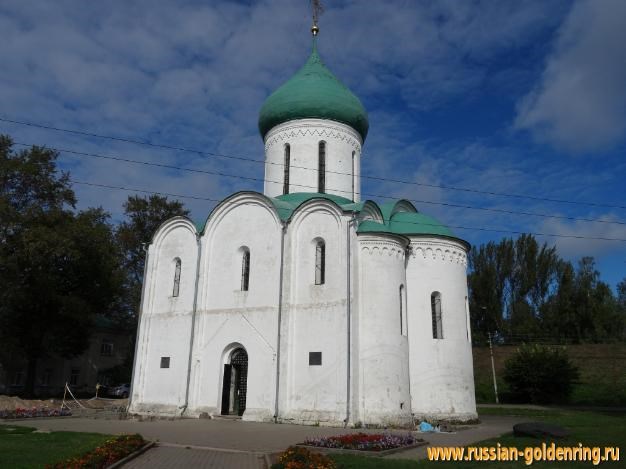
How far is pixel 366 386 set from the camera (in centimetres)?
1352

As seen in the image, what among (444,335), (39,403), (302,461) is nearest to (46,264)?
(39,403)

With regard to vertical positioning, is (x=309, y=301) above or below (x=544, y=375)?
A: above

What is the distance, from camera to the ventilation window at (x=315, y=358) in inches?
555

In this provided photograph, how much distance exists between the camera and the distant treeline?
35844mm

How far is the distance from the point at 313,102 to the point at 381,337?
28.0 ft

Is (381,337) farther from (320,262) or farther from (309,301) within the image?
(320,262)

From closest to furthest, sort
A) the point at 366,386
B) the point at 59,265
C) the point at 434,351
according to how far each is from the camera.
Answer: the point at 366,386 → the point at 434,351 → the point at 59,265

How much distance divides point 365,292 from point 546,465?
7.41 metres

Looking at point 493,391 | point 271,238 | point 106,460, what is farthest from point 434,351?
point 493,391

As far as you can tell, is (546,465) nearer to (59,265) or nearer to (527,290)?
(59,265)

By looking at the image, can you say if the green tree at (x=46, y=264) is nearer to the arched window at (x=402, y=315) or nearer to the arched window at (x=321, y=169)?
the arched window at (x=321, y=169)

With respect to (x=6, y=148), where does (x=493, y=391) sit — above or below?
below

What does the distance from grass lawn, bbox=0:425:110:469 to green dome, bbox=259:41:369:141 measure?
1186 centimetres

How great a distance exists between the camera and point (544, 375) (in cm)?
2409
